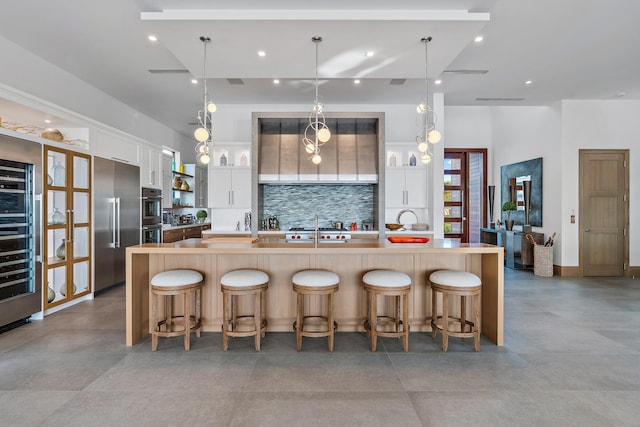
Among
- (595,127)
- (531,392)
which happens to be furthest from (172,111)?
(595,127)

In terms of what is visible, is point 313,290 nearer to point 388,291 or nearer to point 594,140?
A: point 388,291

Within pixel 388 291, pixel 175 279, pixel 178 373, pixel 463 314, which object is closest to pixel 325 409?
pixel 388 291

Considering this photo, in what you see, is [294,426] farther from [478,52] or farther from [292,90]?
[292,90]

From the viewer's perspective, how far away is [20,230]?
11.9 ft

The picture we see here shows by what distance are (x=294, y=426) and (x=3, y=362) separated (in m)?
2.59

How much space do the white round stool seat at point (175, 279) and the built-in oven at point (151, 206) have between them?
339 centimetres

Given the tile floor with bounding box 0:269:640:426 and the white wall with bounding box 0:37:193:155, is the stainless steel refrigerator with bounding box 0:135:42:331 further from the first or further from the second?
the white wall with bounding box 0:37:193:155

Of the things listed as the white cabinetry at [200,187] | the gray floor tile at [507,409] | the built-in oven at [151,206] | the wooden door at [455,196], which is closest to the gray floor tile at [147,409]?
the gray floor tile at [507,409]

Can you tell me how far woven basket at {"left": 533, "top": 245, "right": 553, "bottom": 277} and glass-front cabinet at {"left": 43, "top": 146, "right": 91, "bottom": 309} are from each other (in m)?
7.58

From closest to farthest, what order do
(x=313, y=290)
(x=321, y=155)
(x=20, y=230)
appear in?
1. (x=313, y=290)
2. (x=20, y=230)
3. (x=321, y=155)

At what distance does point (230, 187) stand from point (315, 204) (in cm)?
159

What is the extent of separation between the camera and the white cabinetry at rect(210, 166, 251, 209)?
607 centimetres

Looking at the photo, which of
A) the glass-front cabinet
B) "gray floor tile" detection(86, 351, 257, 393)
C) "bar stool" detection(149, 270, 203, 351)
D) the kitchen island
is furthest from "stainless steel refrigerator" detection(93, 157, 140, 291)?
"gray floor tile" detection(86, 351, 257, 393)

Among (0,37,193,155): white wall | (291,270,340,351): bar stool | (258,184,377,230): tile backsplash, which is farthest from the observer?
(258,184,377,230): tile backsplash
